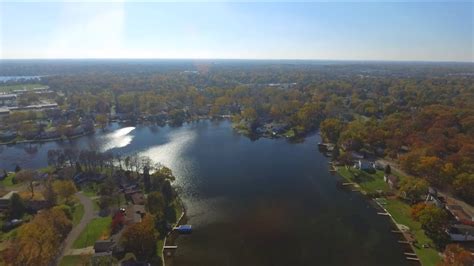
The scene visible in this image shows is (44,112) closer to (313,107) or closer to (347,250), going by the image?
(313,107)

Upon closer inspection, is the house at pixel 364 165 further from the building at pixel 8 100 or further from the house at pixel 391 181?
the building at pixel 8 100

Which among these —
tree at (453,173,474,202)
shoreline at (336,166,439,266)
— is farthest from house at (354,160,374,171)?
tree at (453,173,474,202)

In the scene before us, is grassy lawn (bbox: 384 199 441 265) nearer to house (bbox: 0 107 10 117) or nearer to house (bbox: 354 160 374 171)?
house (bbox: 354 160 374 171)

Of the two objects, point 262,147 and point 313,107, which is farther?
point 313,107

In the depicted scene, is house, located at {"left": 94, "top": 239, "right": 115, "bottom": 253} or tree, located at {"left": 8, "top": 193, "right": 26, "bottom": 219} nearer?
house, located at {"left": 94, "top": 239, "right": 115, "bottom": 253}

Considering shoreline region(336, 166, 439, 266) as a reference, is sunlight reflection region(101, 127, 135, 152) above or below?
above

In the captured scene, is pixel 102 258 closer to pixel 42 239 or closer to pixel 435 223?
pixel 42 239

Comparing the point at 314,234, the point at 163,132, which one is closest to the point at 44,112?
the point at 163,132
